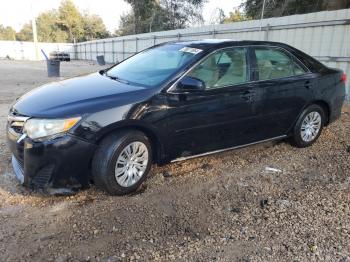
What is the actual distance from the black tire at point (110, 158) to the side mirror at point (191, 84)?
734 millimetres

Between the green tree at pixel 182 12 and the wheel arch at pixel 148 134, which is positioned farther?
the green tree at pixel 182 12

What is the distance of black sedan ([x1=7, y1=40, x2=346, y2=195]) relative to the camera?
338 cm

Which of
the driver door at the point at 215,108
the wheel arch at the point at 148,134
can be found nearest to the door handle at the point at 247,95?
the driver door at the point at 215,108

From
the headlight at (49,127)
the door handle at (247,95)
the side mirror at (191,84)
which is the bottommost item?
the headlight at (49,127)

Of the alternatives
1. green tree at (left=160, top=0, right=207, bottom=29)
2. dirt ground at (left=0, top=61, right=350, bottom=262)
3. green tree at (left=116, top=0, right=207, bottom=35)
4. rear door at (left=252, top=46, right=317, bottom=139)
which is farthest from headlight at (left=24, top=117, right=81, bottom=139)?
green tree at (left=160, top=0, right=207, bottom=29)

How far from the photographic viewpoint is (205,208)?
3553mm

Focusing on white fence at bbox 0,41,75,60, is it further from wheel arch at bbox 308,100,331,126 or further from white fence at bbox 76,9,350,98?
Result: wheel arch at bbox 308,100,331,126

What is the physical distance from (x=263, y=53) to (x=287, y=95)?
26.7 inches

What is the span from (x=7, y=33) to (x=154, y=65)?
86339 mm

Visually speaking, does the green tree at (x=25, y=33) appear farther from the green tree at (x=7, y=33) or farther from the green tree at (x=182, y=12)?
the green tree at (x=182, y=12)

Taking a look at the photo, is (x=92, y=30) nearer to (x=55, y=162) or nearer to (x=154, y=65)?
(x=154, y=65)

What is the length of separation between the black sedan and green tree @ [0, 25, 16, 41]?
8388 cm

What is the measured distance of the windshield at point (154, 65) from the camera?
4086 millimetres

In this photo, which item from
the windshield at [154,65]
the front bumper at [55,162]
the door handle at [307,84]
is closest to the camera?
the front bumper at [55,162]
